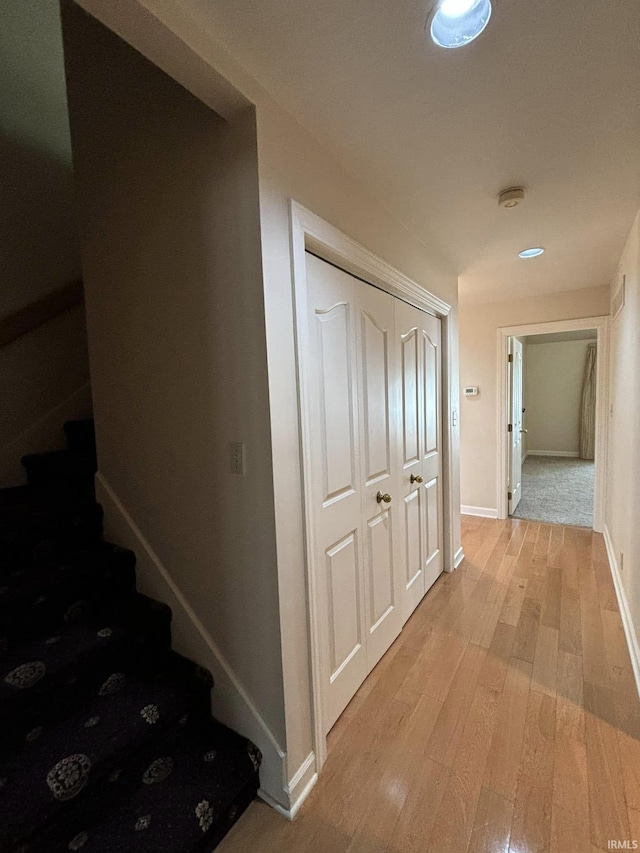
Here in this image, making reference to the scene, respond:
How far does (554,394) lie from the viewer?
7441mm

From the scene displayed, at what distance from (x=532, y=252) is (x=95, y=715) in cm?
352

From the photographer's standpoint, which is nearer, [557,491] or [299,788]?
[299,788]

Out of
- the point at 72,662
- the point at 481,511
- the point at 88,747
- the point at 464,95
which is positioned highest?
the point at 464,95

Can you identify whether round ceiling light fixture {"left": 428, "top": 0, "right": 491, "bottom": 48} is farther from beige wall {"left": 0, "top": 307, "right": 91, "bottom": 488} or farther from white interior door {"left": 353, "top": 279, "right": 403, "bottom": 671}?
beige wall {"left": 0, "top": 307, "right": 91, "bottom": 488}

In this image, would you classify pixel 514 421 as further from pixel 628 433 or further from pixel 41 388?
pixel 41 388

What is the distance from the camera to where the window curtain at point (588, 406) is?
6.95m

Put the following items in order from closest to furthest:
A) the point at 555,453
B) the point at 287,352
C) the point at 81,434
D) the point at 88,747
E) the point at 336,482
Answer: the point at 88,747, the point at 287,352, the point at 336,482, the point at 81,434, the point at 555,453

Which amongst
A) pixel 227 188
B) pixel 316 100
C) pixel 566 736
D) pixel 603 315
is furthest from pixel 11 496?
pixel 603 315

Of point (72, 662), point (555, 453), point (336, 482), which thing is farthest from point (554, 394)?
point (72, 662)

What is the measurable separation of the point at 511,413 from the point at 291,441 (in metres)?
3.67

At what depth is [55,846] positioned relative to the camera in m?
1.02

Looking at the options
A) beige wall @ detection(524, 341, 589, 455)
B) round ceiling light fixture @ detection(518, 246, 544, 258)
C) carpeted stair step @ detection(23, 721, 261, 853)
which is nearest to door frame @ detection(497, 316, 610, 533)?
round ceiling light fixture @ detection(518, 246, 544, 258)

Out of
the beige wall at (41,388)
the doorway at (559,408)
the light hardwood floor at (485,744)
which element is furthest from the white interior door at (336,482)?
the doorway at (559,408)

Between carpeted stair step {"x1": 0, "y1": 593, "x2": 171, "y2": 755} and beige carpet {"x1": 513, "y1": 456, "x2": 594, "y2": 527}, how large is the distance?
402 centimetres
